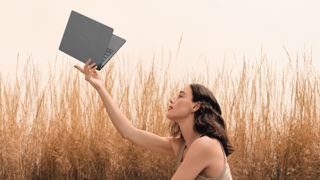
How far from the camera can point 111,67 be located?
3.48 metres

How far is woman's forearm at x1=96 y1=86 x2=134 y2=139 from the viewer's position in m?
2.14

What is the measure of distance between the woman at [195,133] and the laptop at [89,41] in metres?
0.04

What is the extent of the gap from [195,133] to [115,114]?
37 cm

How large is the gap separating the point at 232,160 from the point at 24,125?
1.22 m

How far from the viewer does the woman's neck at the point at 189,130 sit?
1.96 metres

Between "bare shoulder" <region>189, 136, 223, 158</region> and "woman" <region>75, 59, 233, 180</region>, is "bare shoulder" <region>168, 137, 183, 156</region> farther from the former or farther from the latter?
"bare shoulder" <region>189, 136, 223, 158</region>

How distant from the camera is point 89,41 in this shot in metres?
2.09

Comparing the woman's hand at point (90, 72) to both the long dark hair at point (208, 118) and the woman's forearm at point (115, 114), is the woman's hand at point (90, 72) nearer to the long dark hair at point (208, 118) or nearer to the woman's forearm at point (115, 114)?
the woman's forearm at point (115, 114)

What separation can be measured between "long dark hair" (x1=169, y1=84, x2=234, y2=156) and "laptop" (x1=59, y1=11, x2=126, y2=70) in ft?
1.18

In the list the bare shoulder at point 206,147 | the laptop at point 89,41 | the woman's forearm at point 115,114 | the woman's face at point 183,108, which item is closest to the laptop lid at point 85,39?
the laptop at point 89,41

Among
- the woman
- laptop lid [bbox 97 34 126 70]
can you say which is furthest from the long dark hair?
laptop lid [bbox 97 34 126 70]

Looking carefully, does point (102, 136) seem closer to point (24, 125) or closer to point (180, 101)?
point (24, 125)

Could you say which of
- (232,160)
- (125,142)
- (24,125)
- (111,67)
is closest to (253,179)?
(232,160)

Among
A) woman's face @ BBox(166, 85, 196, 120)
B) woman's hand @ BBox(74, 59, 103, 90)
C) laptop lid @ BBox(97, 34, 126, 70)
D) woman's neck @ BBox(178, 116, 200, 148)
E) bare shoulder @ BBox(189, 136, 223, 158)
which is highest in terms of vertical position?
laptop lid @ BBox(97, 34, 126, 70)
